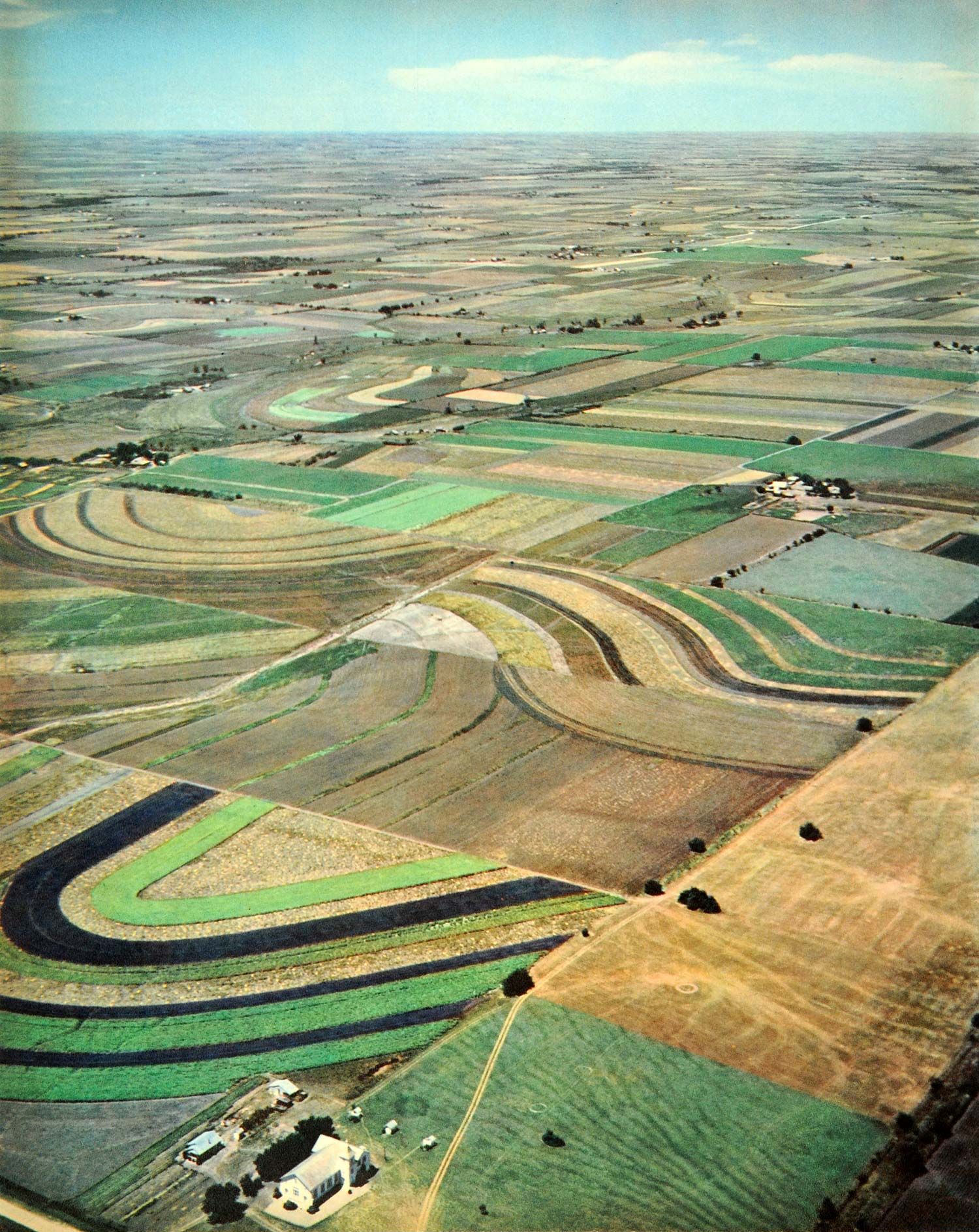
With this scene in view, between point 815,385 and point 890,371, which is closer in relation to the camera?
point 815,385

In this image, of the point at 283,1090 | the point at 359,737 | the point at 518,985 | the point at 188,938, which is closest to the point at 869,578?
the point at 359,737

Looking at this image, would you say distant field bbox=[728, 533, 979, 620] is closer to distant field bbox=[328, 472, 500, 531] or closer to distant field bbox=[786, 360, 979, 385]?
distant field bbox=[328, 472, 500, 531]

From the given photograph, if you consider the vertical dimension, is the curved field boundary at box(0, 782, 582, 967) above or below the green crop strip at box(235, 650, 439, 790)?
below

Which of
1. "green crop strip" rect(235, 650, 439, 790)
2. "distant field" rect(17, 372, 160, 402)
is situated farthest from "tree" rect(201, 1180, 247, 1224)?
"distant field" rect(17, 372, 160, 402)

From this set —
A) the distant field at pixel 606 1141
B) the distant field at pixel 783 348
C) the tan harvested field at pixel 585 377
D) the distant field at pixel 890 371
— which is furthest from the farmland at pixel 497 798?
the distant field at pixel 783 348

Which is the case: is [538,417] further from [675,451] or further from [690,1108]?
[690,1108]

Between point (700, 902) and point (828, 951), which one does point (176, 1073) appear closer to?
point (700, 902)
